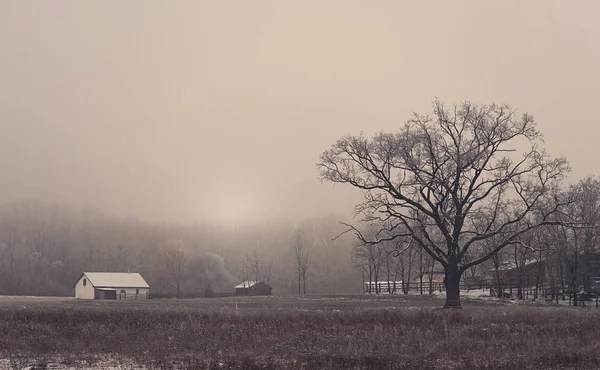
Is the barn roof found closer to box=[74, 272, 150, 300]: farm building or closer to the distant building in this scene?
box=[74, 272, 150, 300]: farm building

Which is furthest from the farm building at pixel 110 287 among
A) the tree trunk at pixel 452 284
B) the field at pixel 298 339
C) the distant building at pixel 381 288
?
the field at pixel 298 339

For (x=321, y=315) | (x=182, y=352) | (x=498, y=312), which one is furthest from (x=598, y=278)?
(x=182, y=352)

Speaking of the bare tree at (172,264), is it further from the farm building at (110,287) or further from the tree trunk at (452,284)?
the tree trunk at (452,284)

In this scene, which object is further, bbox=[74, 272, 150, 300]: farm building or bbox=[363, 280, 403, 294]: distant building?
bbox=[74, 272, 150, 300]: farm building

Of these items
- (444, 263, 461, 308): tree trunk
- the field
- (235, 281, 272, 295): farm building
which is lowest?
(235, 281, 272, 295): farm building

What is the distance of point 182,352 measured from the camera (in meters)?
30.8

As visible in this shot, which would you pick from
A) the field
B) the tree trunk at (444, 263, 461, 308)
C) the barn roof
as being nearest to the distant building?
the tree trunk at (444, 263, 461, 308)

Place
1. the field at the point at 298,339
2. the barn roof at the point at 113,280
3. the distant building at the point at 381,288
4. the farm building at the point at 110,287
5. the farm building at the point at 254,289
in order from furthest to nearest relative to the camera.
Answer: the farm building at the point at 254,289, the barn roof at the point at 113,280, the farm building at the point at 110,287, the distant building at the point at 381,288, the field at the point at 298,339

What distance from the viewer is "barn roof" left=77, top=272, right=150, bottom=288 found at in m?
121

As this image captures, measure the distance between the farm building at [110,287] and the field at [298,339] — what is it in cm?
8318

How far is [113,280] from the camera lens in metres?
124

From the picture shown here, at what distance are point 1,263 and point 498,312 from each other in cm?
16320

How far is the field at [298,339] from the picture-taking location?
27.6 meters

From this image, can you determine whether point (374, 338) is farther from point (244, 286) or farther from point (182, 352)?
point (244, 286)
